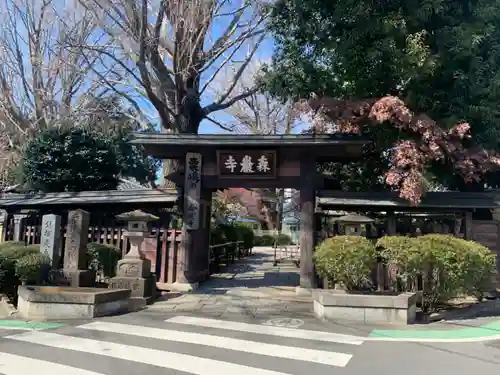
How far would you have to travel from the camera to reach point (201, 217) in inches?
520

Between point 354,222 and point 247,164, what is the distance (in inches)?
141

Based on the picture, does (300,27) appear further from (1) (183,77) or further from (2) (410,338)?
(2) (410,338)

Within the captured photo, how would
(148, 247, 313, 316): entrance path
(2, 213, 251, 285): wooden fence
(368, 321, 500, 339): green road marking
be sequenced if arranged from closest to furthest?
(368, 321, 500, 339): green road marking
(148, 247, 313, 316): entrance path
(2, 213, 251, 285): wooden fence

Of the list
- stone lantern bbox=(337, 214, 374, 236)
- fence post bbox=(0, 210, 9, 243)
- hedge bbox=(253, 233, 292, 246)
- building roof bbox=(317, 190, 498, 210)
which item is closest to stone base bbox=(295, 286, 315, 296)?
stone lantern bbox=(337, 214, 374, 236)

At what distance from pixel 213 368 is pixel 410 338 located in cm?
357

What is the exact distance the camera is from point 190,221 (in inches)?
488

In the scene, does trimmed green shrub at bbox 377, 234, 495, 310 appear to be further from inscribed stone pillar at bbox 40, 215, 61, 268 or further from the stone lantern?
inscribed stone pillar at bbox 40, 215, 61, 268

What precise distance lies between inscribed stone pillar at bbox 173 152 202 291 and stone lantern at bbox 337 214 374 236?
4.09 metres

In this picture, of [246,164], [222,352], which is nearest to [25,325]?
[222,352]

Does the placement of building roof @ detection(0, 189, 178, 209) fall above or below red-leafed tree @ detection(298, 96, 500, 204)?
below

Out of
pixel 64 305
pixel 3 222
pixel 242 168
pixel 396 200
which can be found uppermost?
pixel 242 168

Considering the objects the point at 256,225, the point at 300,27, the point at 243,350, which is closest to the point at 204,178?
the point at 300,27

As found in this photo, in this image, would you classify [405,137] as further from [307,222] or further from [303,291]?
[303,291]

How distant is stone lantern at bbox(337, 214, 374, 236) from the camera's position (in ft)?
34.0
